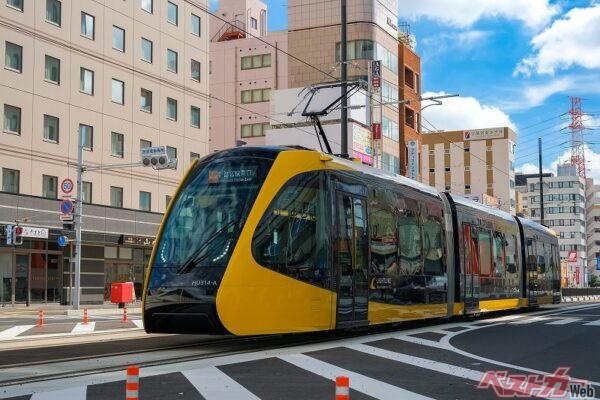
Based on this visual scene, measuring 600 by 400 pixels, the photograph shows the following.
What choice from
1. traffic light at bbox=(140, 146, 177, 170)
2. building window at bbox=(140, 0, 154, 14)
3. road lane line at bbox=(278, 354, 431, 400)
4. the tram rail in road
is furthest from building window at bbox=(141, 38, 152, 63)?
road lane line at bbox=(278, 354, 431, 400)

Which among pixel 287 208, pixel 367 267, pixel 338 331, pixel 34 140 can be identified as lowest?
pixel 338 331

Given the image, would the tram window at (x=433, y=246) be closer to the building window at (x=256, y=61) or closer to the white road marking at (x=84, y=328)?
the white road marking at (x=84, y=328)

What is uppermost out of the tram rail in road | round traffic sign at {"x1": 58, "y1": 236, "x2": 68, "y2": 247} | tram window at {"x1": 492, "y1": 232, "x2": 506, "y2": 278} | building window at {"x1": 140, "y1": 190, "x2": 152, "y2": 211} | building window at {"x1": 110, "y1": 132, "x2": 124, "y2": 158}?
building window at {"x1": 110, "y1": 132, "x2": 124, "y2": 158}

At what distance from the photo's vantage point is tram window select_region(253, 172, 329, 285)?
12.8 m

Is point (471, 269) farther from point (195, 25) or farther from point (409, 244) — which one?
point (195, 25)

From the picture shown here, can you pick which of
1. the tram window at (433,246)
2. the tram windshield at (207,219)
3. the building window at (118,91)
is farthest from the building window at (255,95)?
the tram windshield at (207,219)

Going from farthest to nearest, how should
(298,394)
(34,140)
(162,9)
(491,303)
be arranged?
(162,9), (34,140), (491,303), (298,394)

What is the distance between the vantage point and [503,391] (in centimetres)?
882

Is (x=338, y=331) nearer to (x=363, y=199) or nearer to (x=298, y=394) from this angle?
(x=363, y=199)

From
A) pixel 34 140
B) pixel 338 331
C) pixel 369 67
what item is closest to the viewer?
pixel 338 331

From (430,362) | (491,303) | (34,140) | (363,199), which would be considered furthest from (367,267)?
(34,140)

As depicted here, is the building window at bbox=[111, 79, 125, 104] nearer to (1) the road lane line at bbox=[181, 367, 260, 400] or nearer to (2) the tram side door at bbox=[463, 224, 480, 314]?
(2) the tram side door at bbox=[463, 224, 480, 314]

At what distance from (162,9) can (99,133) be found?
9724 mm

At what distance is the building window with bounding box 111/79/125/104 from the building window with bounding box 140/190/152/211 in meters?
5.24
